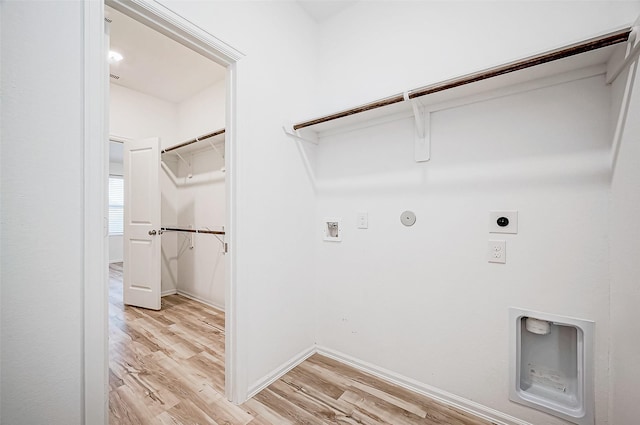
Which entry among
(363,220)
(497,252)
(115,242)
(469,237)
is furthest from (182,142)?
(115,242)

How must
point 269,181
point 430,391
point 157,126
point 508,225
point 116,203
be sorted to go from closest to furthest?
point 508,225, point 430,391, point 269,181, point 157,126, point 116,203

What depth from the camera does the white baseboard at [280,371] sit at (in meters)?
1.58

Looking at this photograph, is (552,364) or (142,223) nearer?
(552,364)

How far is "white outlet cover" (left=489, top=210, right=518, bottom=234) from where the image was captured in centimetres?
130

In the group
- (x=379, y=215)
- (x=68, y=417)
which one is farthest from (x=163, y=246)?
(x=379, y=215)

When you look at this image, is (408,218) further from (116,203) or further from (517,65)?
(116,203)

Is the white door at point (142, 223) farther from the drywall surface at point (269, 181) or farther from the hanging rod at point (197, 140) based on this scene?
the drywall surface at point (269, 181)

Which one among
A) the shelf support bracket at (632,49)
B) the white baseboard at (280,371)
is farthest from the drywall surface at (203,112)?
the shelf support bracket at (632,49)

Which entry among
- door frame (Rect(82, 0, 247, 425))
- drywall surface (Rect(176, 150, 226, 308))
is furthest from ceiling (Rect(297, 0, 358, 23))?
drywall surface (Rect(176, 150, 226, 308))

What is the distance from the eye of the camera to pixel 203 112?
323cm

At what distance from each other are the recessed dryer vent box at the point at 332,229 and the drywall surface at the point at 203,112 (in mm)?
1971

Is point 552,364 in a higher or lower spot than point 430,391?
higher

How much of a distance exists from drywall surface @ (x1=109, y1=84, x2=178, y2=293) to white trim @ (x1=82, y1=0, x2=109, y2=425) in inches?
99.3

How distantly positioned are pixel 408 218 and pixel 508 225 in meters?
0.52
